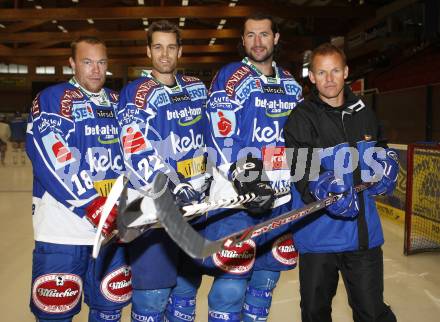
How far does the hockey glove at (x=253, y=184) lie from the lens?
6.32 feet

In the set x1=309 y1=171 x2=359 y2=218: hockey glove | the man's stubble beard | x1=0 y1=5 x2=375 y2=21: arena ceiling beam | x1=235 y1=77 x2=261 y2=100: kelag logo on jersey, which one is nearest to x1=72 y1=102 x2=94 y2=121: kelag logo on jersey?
x1=235 y1=77 x2=261 y2=100: kelag logo on jersey

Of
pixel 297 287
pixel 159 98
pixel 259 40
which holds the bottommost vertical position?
pixel 297 287

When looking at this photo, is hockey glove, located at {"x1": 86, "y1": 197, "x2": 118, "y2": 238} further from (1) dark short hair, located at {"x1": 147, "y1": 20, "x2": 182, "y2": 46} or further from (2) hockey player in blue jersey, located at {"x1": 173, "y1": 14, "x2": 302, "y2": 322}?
(1) dark short hair, located at {"x1": 147, "y1": 20, "x2": 182, "y2": 46}

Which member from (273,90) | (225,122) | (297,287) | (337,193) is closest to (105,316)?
(225,122)

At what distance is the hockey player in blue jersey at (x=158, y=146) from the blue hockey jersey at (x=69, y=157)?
0.09 m

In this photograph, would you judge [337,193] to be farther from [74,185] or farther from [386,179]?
[74,185]

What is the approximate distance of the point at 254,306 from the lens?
2336 mm

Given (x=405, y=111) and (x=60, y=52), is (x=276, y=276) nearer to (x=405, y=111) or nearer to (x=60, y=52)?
(x=405, y=111)

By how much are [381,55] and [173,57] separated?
1427 centimetres

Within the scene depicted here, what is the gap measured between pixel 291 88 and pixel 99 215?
1.04 m

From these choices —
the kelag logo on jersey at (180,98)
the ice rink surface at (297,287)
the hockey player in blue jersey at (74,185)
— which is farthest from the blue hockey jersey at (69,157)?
the ice rink surface at (297,287)

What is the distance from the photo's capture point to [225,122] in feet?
6.93

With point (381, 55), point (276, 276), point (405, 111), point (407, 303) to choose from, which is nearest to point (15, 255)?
point (276, 276)

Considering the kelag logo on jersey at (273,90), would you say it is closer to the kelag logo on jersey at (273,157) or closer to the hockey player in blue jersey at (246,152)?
the hockey player in blue jersey at (246,152)
